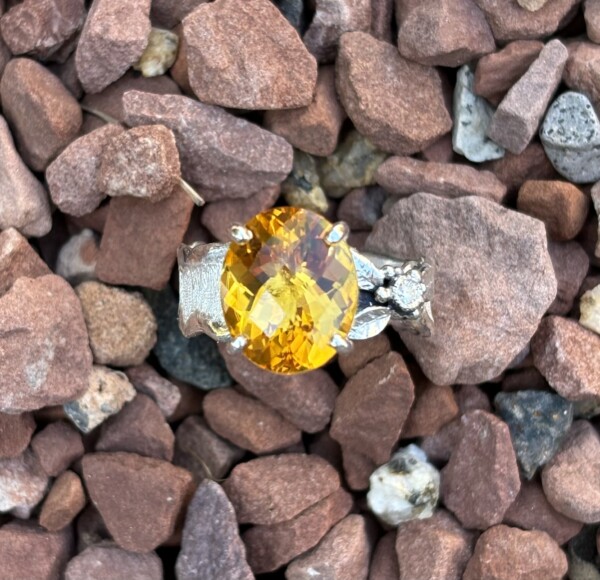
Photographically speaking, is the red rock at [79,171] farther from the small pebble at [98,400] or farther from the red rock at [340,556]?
the red rock at [340,556]

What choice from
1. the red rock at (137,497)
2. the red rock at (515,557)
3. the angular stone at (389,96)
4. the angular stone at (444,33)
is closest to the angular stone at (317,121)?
the angular stone at (389,96)

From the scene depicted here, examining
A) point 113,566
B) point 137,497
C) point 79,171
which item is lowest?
point 113,566

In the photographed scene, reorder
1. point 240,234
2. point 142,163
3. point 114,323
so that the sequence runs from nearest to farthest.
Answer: point 240,234 → point 142,163 → point 114,323

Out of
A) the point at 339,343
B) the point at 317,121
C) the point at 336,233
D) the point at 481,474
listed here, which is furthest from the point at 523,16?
the point at 481,474

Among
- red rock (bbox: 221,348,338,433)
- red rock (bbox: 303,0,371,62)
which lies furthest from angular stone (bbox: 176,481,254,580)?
red rock (bbox: 303,0,371,62)

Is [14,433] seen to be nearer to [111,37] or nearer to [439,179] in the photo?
[111,37]

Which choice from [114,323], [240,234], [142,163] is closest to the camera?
[240,234]
